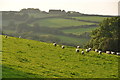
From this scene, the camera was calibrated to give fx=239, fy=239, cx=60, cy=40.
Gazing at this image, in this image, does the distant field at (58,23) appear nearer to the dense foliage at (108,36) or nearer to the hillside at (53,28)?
the hillside at (53,28)

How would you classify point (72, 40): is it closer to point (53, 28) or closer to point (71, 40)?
point (71, 40)

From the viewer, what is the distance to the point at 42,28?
360 feet

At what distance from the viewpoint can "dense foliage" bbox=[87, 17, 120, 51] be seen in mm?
50531

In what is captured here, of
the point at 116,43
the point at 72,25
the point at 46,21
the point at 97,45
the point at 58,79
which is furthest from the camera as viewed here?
the point at 46,21

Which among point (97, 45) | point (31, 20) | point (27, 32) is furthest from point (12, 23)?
point (97, 45)

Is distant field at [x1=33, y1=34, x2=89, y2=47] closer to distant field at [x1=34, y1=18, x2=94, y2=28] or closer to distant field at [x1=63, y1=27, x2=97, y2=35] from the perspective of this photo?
distant field at [x1=63, y1=27, x2=97, y2=35]

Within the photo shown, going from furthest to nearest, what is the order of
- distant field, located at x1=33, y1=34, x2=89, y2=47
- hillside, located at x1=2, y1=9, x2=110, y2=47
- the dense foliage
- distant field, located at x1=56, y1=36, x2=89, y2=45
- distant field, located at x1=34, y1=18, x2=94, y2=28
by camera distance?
distant field, located at x1=34, y1=18, x2=94, y2=28 < hillside, located at x1=2, y1=9, x2=110, y2=47 < distant field, located at x1=56, y1=36, x2=89, y2=45 < distant field, located at x1=33, y1=34, x2=89, y2=47 < the dense foliage

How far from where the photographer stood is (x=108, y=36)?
5556cm

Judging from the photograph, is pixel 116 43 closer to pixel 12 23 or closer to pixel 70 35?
pixel 70 35

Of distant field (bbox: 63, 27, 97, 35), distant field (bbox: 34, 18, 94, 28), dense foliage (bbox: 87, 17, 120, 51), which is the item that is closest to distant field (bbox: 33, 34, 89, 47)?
distant field (bbox: 63, 27, 97, 35)

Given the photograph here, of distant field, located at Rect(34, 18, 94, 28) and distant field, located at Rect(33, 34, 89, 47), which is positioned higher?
distant field, located at Rect(34, 18, 94, 28)

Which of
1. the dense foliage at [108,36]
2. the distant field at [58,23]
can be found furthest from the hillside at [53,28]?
the dense foliage at [108,36]

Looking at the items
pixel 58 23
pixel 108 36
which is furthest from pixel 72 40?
pixel 108 36

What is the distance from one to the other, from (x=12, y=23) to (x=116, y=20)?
7326cm
